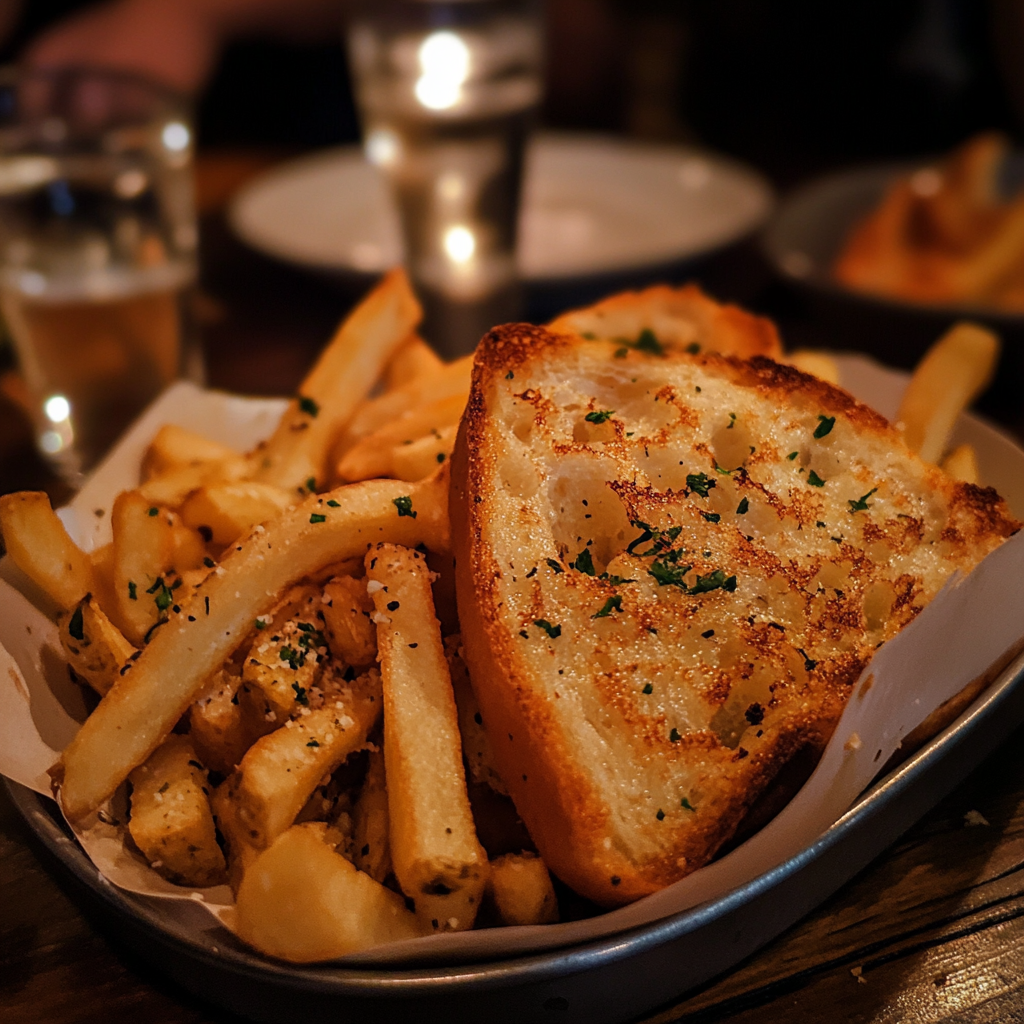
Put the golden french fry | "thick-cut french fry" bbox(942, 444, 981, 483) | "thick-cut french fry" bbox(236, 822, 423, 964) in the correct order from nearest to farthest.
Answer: "thick-cut french fry" bbox(236, 822, 423, 964) → "thick-cut french fry" bbox(942, 444, 981, 483) → the golden french fry

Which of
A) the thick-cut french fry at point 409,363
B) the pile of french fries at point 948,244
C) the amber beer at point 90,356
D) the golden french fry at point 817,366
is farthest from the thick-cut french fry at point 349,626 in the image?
the pile of french fries at point 948,244

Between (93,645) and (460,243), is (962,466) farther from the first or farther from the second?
(460,243)

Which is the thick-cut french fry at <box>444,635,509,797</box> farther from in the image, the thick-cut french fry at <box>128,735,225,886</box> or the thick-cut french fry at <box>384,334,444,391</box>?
the thick-cut french fry at <box>384,334,444,391</box>

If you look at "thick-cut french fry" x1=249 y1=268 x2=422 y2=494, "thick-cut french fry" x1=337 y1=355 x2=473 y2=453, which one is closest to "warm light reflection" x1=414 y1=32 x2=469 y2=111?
"thick-cut french fry" x1=249 y1=268 x2=422 y2=494

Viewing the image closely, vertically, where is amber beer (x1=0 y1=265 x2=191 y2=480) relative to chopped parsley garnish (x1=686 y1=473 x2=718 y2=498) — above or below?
below

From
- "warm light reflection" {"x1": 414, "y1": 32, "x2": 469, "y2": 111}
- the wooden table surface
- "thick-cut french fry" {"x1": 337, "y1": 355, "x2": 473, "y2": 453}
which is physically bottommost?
the wooden table surface

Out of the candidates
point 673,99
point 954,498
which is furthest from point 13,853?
point 673,99
